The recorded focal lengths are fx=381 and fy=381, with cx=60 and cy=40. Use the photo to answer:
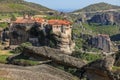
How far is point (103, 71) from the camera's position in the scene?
1108 inches

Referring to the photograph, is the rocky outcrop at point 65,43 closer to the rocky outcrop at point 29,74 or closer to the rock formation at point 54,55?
the rock formation at point 54,55

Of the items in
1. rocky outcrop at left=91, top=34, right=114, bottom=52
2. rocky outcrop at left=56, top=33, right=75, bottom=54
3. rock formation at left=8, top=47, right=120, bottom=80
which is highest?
rock formation at left=8, top=47, right=120, bottom=80

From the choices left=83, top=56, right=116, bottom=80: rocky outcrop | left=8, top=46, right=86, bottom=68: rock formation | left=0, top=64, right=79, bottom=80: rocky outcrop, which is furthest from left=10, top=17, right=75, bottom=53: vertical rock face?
left=0, top=64, right=79, bottom=80: rocky outcrop

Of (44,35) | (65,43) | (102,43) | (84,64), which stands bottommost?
→ (102,43)

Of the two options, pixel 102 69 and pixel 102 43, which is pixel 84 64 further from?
pixel 102 43

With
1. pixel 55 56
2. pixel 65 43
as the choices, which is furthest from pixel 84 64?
pixel 65 43

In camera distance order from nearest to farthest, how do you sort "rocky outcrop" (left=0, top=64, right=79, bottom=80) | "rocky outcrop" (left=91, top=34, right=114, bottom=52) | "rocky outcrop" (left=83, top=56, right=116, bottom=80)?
"rocky outcrop" (left=0, top=64, right=79, bottom=80) < "rocky outcrop" (left=83, top=56, right=116, bottom=80) < "rocky outcrop" (left=91, top=34, right=114, bottom=52)

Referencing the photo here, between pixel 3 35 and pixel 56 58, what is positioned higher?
pixel 56 58

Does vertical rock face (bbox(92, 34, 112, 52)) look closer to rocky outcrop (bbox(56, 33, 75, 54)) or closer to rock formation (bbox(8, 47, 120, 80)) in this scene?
rocky outcrop (bbox(56, 33, 75, 54))

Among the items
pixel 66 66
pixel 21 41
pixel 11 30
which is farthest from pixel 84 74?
pixel 11 30

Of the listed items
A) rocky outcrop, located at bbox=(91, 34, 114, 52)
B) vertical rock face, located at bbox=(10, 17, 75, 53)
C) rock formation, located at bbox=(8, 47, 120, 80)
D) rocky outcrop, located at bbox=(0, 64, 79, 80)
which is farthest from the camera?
rocky outcrop, located at bbox=(91, 34, 114, 52)

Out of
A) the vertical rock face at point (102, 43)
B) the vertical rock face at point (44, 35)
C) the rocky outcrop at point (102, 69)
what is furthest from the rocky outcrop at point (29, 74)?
the vertical rock face at point (102, 43)

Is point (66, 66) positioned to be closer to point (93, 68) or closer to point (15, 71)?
point (93, 68)

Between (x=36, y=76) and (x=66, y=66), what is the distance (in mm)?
7850
